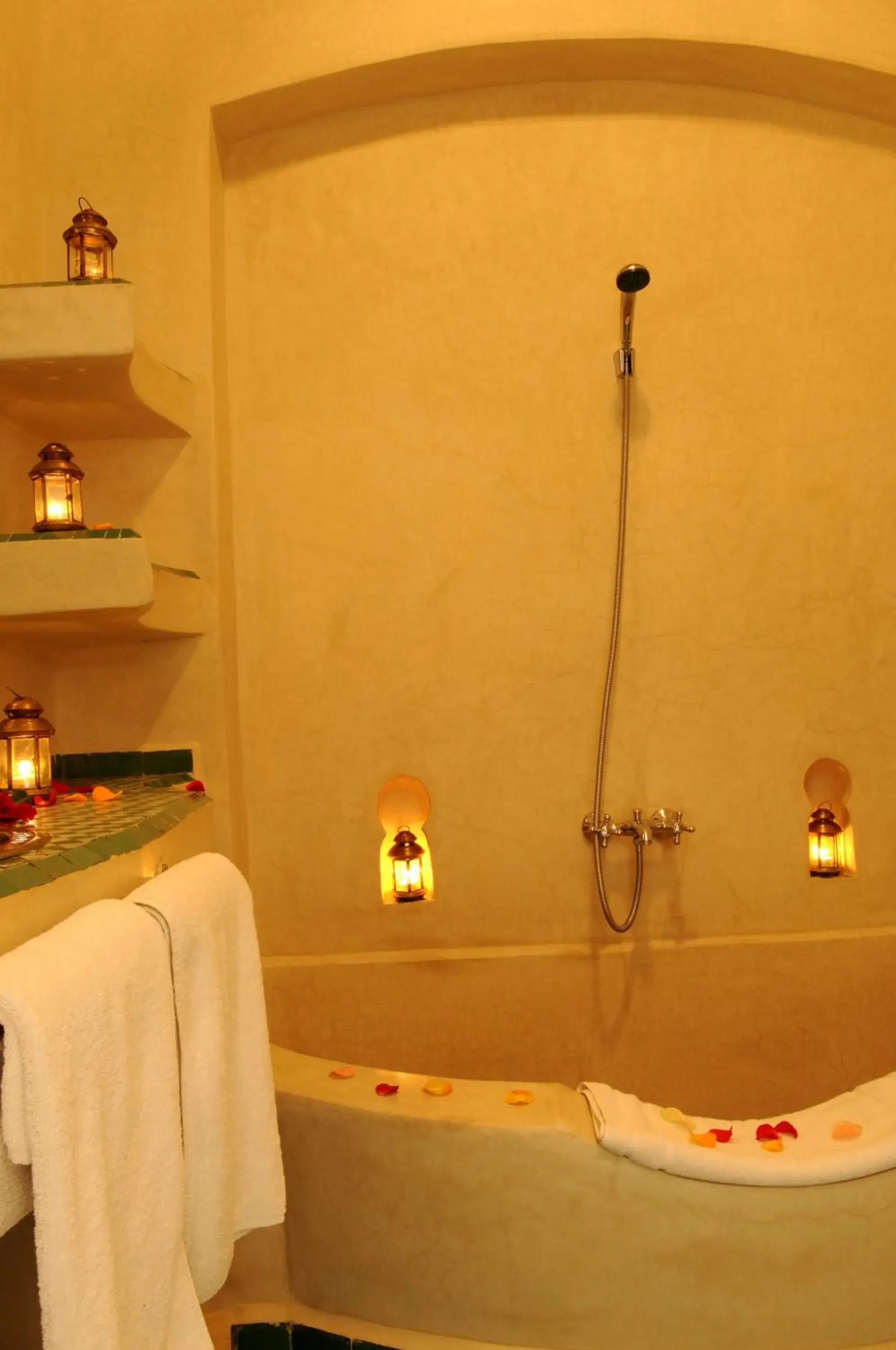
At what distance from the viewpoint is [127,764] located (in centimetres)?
221

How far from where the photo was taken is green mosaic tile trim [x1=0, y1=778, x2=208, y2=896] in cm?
99

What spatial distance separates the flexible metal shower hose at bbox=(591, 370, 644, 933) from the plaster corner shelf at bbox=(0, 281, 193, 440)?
3.16ft

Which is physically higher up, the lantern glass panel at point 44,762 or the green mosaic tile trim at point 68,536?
the green mosaic tile trim at point 68,536

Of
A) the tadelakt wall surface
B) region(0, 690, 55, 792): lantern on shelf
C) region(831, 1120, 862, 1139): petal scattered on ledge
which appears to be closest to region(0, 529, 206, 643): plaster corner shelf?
region(0, 690, 55, 792): lantern on shelf

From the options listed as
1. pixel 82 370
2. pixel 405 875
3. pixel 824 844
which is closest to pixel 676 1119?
pixel 405 875

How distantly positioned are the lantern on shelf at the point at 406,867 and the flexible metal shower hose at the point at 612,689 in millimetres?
397

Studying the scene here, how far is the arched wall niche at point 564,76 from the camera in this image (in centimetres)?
232

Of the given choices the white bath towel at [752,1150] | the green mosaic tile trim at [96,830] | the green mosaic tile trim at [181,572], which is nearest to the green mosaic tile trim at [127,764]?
the green mosaic tile trim at [96,830]

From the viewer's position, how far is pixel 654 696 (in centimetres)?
245

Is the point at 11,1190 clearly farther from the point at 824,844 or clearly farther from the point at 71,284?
the point at 824,844

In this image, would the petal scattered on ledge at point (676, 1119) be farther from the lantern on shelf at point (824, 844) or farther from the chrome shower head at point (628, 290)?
the chrome shower head at point (628, 290)

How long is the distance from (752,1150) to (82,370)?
171 cm

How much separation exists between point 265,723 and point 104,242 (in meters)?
1.04

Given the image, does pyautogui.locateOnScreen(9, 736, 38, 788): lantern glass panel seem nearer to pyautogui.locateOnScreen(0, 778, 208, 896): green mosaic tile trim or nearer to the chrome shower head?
pyautogui.locateOnScreen(0, 778, 208, 896): green mosaic tile trim
